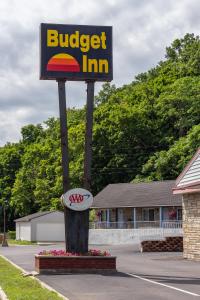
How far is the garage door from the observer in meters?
69.5

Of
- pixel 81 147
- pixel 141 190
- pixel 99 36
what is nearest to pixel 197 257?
pixel 99 36

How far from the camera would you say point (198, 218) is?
24.8 metres

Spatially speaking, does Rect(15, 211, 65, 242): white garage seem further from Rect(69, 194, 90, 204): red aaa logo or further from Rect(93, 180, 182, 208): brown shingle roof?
Rect(69, 194, 90, 204): red aaa logo

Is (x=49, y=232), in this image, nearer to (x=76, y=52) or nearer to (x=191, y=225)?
(x=191, y=225)

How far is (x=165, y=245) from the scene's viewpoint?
1387 inches

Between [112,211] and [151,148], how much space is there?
14.6m

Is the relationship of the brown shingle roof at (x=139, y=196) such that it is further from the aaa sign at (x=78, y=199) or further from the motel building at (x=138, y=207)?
the aaa sign at (x=78, y=199)

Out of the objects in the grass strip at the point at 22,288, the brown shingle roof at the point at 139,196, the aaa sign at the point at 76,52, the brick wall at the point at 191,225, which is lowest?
the grass strip at the point at 22,288

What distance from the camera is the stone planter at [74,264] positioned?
64.4 feet

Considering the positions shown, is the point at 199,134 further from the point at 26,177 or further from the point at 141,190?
the point at 26,177

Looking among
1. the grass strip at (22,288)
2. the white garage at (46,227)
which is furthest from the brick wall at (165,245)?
the white garage at (46,227)

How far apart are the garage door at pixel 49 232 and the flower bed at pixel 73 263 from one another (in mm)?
49543

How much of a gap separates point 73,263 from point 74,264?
0.04 m

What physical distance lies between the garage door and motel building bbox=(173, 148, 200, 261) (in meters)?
43.7
